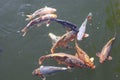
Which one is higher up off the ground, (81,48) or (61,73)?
(81,48)

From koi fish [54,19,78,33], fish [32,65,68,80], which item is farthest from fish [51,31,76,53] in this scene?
fish [32,65,68,80]

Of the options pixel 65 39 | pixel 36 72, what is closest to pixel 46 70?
pixel 36 72

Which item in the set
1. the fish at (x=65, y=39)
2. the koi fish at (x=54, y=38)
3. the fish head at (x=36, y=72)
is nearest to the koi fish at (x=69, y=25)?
the fish at (x=65, y=39)

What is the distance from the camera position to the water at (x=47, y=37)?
4.56 meters

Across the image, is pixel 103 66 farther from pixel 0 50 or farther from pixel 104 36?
pixel 0 50

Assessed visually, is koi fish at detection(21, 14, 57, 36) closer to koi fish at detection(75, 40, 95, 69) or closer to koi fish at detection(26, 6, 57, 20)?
koi fish at detection(26, 6, 57, 20)

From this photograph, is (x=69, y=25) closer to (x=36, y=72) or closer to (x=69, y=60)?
(x=69, y=60)

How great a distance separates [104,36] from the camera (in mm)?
4871

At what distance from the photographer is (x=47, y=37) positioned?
4980mm

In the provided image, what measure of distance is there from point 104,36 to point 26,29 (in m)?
1.15

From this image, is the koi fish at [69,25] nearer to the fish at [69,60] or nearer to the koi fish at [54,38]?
the koi fish at [54,38]

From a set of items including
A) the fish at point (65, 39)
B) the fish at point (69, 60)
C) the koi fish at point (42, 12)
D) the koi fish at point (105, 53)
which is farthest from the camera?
the koi fish at point (42, 12)

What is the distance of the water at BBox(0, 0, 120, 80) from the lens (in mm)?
4559

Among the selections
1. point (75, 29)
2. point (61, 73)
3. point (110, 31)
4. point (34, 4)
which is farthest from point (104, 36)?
point (34, 4)
